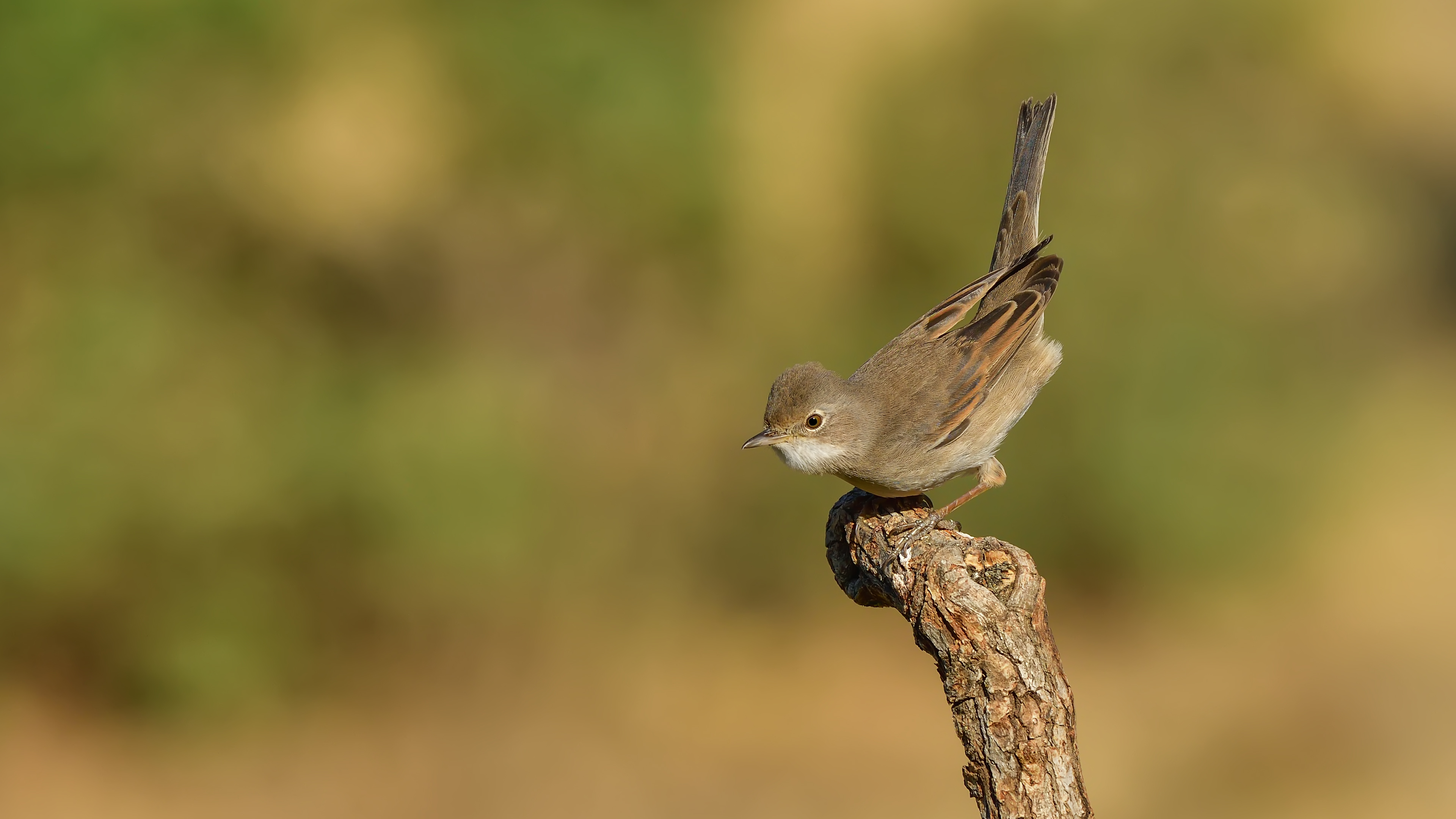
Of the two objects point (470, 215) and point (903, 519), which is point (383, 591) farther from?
point (903, 519)

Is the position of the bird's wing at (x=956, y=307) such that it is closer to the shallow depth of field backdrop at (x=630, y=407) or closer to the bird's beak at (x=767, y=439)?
the bird's beak at (x=767, y=439)

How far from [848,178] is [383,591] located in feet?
16.1

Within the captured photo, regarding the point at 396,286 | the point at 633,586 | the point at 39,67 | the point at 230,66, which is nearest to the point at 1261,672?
the point at 633,586

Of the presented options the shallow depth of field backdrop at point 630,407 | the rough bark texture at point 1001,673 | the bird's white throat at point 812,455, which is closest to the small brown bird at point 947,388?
the bird's white throat at point 812,455

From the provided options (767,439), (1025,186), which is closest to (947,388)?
(767,439)

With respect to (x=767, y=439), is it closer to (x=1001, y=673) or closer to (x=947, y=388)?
(x=947, y=388)

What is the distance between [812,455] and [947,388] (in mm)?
737

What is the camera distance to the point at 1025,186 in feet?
21.2

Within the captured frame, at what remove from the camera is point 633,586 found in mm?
10023

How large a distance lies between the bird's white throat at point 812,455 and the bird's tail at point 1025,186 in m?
1.63

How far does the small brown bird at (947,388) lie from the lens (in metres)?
5.32

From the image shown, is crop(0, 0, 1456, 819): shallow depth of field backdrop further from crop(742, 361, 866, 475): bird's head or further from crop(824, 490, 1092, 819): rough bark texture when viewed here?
crop(824, 490, 1092, 819): rough bark texture

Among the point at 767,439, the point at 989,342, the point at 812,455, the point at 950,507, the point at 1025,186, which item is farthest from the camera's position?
the point at 1025,186

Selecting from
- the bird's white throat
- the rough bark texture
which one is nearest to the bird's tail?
the bird's white throat
